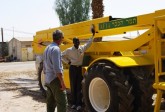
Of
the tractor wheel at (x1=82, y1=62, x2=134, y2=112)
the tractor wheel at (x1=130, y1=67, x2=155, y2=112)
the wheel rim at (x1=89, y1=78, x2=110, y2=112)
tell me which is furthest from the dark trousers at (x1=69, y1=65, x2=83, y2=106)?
the tractor wheel at (x1=130, y1=67, x2=155, y2=112)

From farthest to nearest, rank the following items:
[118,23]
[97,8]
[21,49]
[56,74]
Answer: [21,49]
[97,8]
[118,23]
[56,74]

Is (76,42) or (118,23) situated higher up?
(118,23)

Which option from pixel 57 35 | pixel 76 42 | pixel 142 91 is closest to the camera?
pixel 57 35

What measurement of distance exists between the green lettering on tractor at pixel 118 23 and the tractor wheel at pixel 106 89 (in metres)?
1.27

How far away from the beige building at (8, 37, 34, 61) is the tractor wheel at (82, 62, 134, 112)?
48.1 metres

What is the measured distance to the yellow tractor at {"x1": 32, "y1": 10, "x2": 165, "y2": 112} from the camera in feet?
21.7

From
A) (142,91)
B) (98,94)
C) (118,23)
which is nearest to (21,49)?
(118,23)

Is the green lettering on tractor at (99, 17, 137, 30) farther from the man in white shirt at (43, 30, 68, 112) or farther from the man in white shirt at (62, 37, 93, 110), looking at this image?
the man in white shirt at (43, 30, 68, 112)

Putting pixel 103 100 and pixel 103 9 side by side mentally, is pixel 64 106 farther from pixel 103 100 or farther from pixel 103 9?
pixel 103 9

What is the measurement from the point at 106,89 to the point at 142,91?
1.07m

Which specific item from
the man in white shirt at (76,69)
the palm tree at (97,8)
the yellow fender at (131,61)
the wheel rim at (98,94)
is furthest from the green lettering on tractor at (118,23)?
the palm tree at (97,8)

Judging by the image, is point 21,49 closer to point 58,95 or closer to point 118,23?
point 118,23

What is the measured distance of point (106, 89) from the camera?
793cm

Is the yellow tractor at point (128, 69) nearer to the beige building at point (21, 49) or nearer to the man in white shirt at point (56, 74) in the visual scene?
the man in white shirt at point (56, 74)
